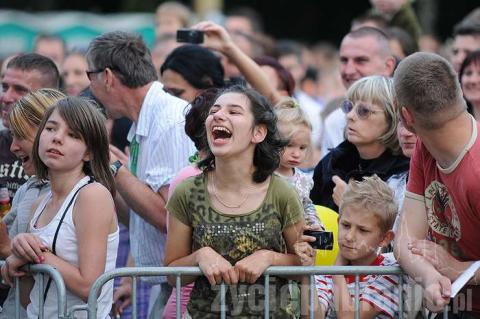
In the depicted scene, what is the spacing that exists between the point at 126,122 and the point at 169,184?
2268mm

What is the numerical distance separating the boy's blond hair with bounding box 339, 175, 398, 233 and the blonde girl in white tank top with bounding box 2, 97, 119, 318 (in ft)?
3.98

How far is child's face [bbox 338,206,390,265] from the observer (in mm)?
5617

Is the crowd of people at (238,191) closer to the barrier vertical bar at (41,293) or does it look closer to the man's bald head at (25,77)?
the barrier vertical bar at (41,293)

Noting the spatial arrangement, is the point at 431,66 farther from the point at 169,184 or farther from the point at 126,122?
the point at 126,122

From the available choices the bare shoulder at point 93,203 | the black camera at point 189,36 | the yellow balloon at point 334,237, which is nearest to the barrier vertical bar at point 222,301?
the bare shoulder at point 93,203

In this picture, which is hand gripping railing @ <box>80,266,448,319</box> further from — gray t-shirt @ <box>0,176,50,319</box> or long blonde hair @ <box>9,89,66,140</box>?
long blonde hair @ <box>9,89,66,140</box>

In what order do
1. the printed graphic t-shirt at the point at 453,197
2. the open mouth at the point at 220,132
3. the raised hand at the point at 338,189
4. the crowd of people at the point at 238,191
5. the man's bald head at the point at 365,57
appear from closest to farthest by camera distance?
the printed graphic t-shirt at the point at 453,197 → the crowd of people at the point at 238,191 → the open mouth at the point at 220,132 → the raised hand at the point at 338,189 → the man's bald head at the point at 365,57

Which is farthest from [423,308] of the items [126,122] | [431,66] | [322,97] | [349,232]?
[322,97]

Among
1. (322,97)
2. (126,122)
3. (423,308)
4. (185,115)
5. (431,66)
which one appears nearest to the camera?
(431,66)

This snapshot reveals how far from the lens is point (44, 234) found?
5.41 metres

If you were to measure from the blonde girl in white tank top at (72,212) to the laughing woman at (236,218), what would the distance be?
1.17ft

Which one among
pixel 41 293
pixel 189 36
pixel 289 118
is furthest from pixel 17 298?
pixel 189 36

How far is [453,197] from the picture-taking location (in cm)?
498

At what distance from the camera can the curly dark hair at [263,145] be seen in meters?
5.52
